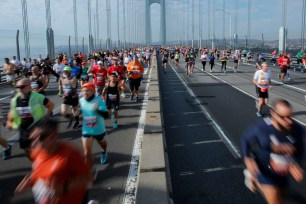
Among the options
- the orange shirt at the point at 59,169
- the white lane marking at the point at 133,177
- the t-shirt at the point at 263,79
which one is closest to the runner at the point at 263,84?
the t-shirt at the point at 263,79

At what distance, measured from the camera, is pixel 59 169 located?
3.32 meters

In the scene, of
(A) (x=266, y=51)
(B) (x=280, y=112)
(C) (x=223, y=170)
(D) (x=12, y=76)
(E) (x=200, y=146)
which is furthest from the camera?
(A) (x=266, y=51)

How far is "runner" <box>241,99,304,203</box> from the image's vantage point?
14.4 feet

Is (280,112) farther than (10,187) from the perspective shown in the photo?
No

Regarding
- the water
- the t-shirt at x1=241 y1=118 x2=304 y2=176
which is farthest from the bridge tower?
the t-shirt at x1=241 y1=118 x2=304 y2=176

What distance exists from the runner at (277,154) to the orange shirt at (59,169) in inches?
85.8

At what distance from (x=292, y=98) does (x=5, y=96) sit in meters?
14.0

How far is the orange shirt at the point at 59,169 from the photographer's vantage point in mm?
3332

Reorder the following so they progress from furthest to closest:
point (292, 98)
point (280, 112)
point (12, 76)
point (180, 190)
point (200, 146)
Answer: point (12, 76)
point (292, 98)
point (200, 146)
point (180, 190)
point (280, 112)

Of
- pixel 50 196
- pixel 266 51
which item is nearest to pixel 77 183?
pixel 50 196

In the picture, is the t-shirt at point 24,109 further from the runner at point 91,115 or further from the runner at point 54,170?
the runner at point 54,170

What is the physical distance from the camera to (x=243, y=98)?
16.6 meters

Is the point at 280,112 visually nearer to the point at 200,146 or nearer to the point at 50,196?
the point at 50,196

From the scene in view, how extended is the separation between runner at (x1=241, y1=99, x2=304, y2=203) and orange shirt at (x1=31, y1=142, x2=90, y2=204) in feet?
7.15
